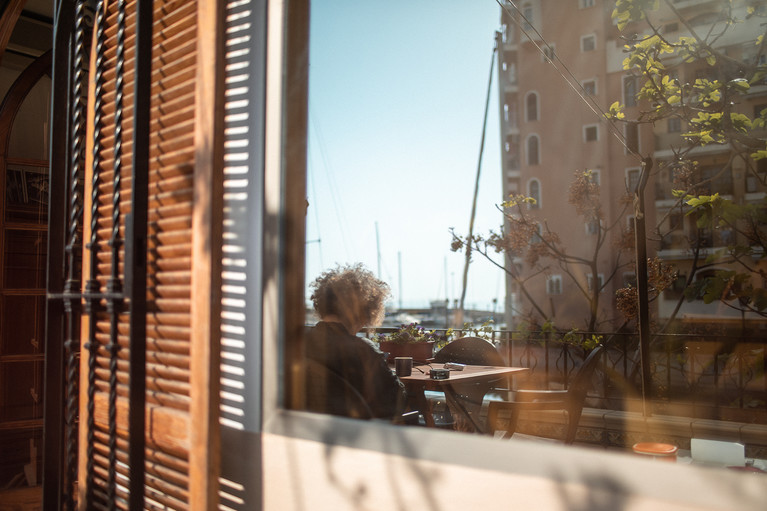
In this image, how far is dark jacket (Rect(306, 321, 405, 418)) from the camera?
8.46 ft

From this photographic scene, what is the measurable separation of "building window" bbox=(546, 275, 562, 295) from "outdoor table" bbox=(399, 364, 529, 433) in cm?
1612

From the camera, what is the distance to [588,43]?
2059 cm

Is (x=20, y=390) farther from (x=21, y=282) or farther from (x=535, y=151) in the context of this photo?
(x=535, y=151)

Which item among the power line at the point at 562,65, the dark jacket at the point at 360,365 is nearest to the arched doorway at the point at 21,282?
the dark jacket at the point at 360,365

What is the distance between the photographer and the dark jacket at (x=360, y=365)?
258 centimetres

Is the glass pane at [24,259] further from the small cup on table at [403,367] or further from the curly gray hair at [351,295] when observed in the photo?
the small cup on table at [403,367]

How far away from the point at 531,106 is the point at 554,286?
665cm

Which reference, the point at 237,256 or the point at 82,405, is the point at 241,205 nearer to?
the point at 237,256

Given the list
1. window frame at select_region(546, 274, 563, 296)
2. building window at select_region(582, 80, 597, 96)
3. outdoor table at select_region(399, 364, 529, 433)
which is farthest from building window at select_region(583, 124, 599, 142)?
outdoor table at select_region(399, 364, 529, 433)

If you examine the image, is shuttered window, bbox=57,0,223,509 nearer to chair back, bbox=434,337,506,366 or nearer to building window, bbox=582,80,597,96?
chair back, bbox=434,337,506,366

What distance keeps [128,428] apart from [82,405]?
0.43 metres

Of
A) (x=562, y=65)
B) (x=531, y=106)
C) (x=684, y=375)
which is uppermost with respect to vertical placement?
(x=531, y=106)

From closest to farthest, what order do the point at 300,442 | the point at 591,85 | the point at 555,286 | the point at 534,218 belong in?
the point at 300,442 → the point at 534,218 → the point at 555,286 → the point at 591,85

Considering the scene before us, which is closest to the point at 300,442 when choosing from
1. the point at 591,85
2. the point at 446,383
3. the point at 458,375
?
the point at 446,383
